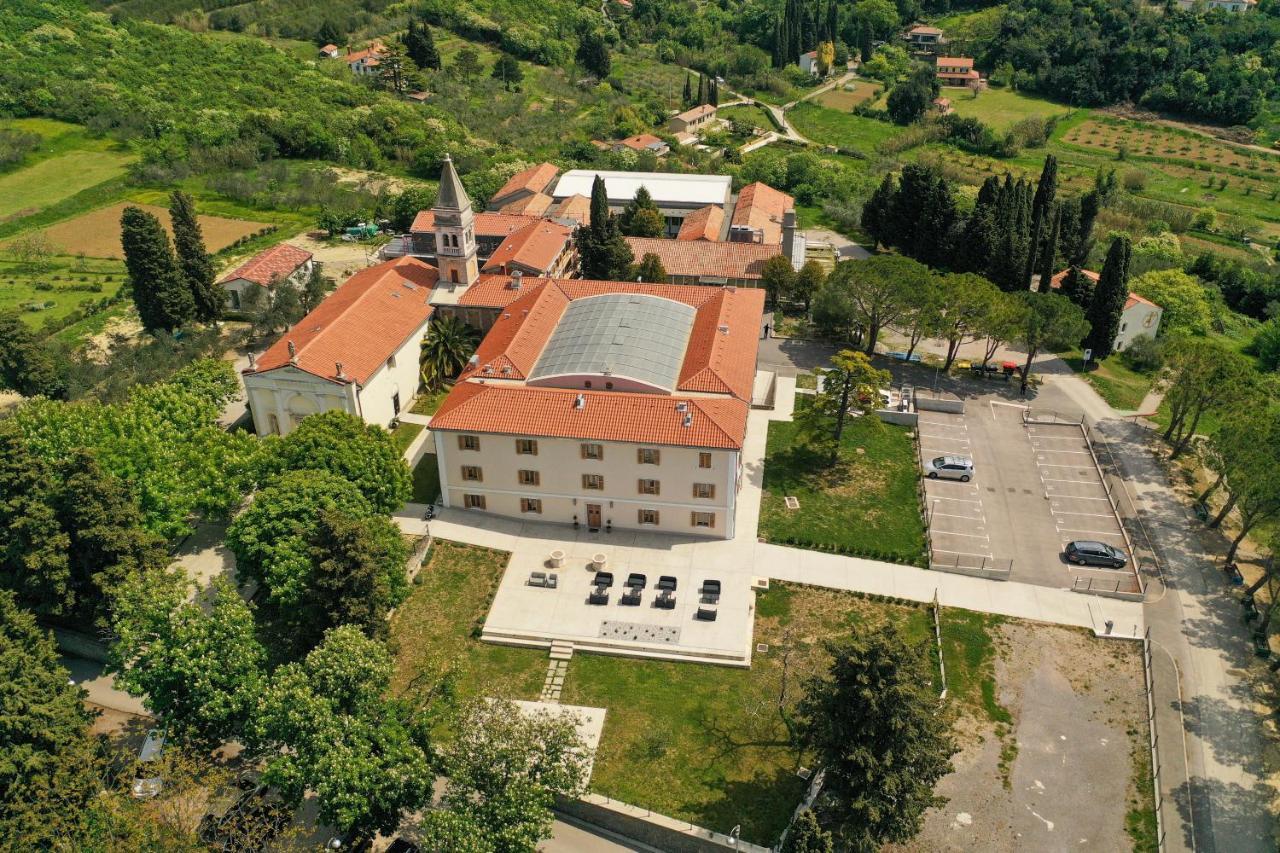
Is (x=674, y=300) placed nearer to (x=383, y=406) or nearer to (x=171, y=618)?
(x=383, y=406)

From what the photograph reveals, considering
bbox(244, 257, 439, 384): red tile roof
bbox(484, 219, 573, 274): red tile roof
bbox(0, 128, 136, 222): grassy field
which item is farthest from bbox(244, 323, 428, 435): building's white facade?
bbox(0, 128, 136, 222): grassy field

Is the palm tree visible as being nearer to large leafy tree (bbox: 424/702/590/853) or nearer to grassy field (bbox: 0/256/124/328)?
large leafy tree (bbox: 424/702/590/853)

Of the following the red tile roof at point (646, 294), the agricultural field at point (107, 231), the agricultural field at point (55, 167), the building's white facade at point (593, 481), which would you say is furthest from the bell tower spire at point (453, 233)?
the agricultural field at point (55, 167)

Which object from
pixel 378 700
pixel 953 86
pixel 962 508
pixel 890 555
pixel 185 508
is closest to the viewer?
pixel 378 700

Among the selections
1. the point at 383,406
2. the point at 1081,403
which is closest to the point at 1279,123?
the point at 1081,403

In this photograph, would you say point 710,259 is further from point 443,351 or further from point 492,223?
point 443,351

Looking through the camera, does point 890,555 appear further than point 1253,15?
No
